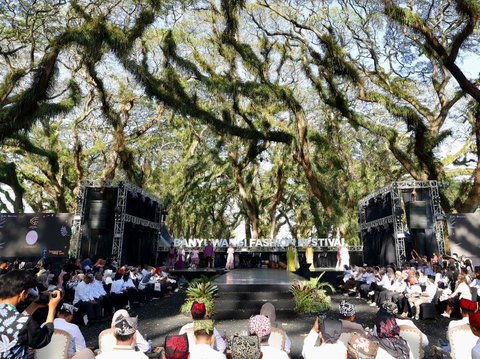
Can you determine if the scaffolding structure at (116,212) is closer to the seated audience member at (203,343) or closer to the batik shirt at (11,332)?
the seated audience member at (203,343)

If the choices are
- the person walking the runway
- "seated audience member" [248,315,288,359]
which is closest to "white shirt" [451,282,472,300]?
"seated audience member" [248,315,288,359]

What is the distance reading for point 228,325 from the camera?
7.45 meters

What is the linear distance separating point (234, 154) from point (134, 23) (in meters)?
9.03

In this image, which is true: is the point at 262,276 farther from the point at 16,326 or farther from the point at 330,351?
the point at 16,326

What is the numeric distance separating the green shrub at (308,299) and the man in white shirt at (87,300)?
162 inches

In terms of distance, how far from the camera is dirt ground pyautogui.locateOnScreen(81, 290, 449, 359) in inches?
247

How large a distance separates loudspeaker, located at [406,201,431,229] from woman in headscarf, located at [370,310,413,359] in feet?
39.2

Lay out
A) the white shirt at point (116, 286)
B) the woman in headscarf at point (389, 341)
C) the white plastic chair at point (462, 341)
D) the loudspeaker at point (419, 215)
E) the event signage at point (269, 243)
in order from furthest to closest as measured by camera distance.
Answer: the event signage at point (269, 243), the loudspeaker at point (419, 215), the white shirt at point (116, 286), the white plastic chair at point (462, 341), the woman in headscarf at point (389, 341)

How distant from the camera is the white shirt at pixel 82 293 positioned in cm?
765

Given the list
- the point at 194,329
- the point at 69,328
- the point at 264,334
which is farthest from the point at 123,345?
the point at 69,328

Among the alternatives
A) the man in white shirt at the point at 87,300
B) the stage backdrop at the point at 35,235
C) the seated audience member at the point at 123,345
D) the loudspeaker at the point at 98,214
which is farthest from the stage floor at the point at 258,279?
the stage backdrop at the point at 35,235

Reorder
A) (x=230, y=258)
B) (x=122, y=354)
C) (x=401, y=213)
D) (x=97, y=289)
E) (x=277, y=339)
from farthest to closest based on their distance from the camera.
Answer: (x=230, y=258)
(x=401, y=213)
(x=97, y=289)
(x=277, y=339)
(x=122, y=354)

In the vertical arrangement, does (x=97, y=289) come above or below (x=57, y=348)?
above

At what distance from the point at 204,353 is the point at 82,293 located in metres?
5.93
